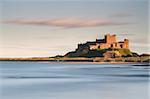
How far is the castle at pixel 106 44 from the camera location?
28.0 feet

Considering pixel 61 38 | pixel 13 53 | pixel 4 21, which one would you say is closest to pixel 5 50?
pixel 13 53

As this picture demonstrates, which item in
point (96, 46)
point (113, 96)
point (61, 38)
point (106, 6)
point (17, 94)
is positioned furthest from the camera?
point (96, 46)

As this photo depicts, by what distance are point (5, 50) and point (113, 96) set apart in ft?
10.1

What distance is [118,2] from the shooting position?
20.7 ft

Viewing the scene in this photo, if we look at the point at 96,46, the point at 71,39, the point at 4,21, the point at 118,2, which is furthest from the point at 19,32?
the point at 118,2

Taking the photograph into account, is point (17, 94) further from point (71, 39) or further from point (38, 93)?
point (71, 39)

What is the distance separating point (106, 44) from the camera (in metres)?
9.91

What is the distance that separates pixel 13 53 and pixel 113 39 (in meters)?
2.62

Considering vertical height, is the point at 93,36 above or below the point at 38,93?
above

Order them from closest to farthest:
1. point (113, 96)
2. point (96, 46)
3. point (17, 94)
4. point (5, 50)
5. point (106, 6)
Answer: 1. point (113, 96)
2. point (17, 94)
3. point (106, 6)
4. point (5, 50)
5. point (96, 46)

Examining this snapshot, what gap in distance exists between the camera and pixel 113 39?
8750mm

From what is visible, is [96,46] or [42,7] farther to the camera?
[96,46]

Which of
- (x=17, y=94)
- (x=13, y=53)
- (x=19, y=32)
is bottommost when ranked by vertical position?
(x=17, y=94)

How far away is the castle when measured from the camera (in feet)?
28.0
